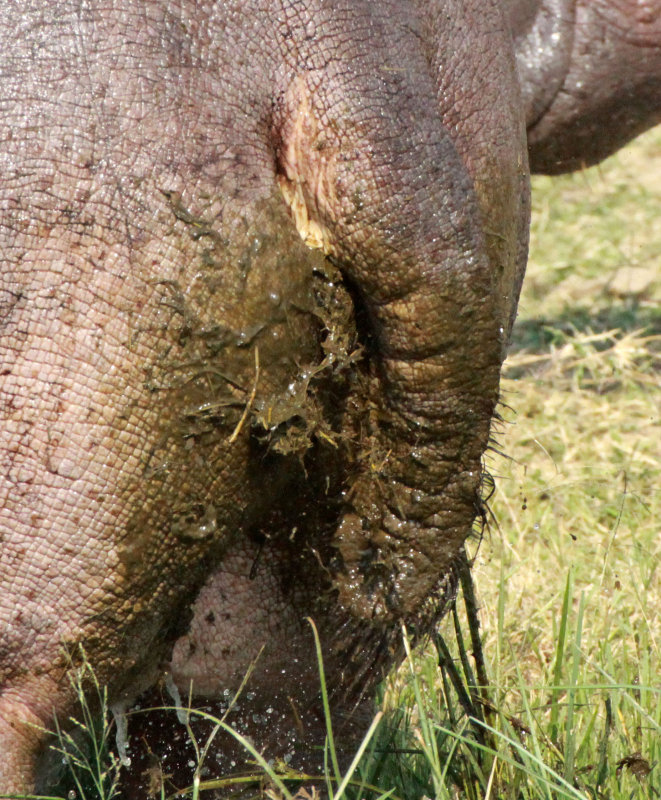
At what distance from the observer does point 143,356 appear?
183 cm

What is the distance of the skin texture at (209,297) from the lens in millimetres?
1821

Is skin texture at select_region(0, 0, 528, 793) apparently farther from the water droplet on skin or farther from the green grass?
the green grass

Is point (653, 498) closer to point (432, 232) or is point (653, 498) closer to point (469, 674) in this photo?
point (469, 674)

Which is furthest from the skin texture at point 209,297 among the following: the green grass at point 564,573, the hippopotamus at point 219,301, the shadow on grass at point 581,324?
the shadow on grass at point 581,324

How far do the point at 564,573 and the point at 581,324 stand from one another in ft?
7.65

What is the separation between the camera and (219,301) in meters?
1.87

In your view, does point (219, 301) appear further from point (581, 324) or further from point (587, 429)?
point (581, 324)

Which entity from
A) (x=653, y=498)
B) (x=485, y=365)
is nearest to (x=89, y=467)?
(x=485, y=365)

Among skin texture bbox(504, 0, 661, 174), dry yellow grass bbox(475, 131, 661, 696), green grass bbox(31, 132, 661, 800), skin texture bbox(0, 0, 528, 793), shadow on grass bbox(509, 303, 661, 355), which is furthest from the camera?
shadow on grass bbox(509, 303, 661, 355)

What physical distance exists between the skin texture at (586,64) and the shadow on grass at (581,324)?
52.1 inches

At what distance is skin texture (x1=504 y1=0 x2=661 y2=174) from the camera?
3.69 m

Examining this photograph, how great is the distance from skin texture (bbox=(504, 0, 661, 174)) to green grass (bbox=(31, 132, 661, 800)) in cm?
55

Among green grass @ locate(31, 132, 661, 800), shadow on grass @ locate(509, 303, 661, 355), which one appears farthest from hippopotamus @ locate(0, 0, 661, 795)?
shadow on grass @ locate(509, 303, 661, 355)

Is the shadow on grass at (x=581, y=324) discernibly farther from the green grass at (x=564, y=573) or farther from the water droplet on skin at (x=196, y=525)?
the water droplet on skin at (x=196, y=525)
